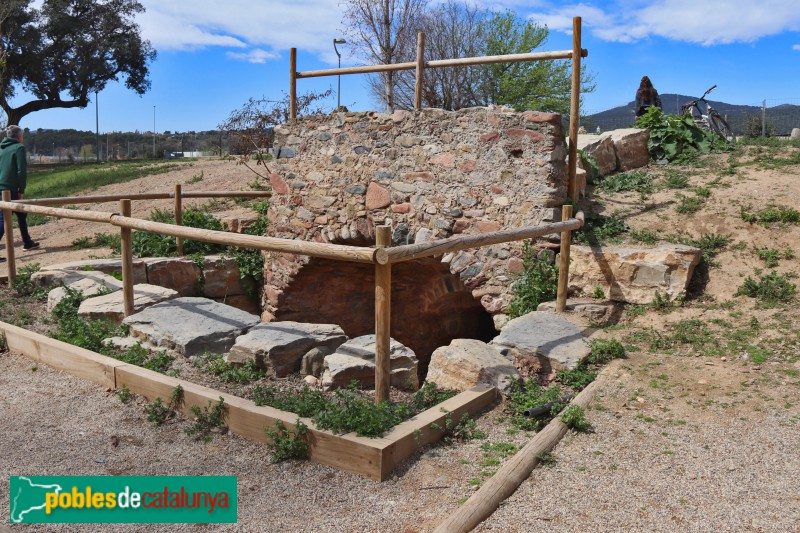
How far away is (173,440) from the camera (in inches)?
152

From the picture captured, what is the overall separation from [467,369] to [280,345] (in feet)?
4.38

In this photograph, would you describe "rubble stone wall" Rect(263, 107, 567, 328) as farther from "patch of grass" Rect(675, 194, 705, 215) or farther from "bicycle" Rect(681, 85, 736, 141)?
"bicycle" Rect(681, 85, 736, 141)

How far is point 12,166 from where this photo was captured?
9.24 metres

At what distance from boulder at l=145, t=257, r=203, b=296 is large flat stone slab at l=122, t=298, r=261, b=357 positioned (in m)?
2.06

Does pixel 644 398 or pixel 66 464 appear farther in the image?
pixel 644 398

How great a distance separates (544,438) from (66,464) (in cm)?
256

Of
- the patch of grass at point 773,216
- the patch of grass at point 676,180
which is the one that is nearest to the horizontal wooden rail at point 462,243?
the patch of grass at point 773,216

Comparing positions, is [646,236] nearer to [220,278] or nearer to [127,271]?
[127,271]

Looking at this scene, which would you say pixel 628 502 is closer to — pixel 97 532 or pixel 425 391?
pixel 425 391

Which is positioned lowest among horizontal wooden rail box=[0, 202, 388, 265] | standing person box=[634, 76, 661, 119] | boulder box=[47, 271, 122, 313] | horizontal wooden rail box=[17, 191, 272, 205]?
boulder box=[47, 271, 122, 313]

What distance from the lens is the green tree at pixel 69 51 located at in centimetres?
2609

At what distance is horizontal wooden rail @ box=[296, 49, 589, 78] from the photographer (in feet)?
21.3

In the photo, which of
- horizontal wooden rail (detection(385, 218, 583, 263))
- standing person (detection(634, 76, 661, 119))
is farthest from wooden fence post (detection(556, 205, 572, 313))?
standing person (detection(634, 76, 661, 119))

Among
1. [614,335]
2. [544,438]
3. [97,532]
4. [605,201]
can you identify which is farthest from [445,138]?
[97,532]
